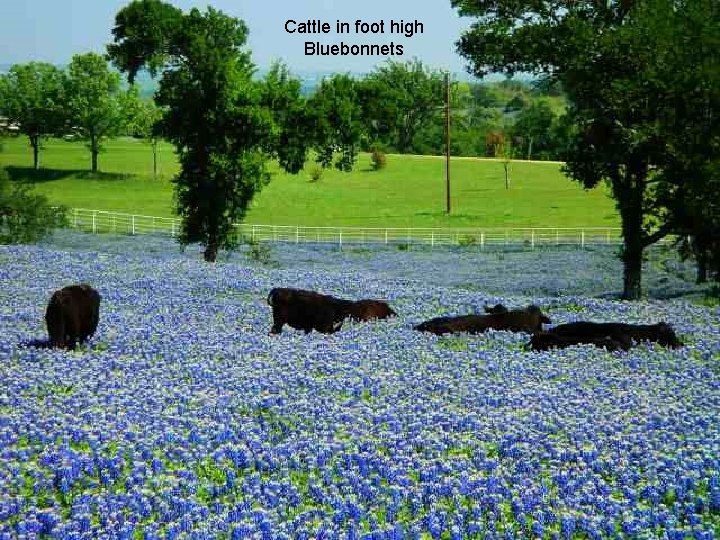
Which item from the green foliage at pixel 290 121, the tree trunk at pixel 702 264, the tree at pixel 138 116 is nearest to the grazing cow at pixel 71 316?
the tree trunk at pixel 702 264

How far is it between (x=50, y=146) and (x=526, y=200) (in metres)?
69.0

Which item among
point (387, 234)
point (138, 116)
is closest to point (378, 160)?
point (138, 116)

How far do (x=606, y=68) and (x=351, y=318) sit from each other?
12292 mm

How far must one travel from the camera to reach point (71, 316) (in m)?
15.3

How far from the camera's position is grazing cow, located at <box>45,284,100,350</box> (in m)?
15.2

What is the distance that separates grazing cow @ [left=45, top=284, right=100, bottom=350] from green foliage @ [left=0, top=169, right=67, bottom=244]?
23941mm

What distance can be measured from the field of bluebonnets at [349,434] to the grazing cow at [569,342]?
327 mm

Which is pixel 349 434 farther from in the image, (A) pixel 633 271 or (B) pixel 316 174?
(B) pixel 316 174

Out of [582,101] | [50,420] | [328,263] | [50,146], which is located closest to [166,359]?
[50,420]

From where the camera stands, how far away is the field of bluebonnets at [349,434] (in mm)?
8461

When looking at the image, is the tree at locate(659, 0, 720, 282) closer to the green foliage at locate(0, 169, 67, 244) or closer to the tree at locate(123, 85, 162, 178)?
the green foliage at locate(0, 169, 67, 244)

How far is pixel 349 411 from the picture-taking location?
37.0 feet

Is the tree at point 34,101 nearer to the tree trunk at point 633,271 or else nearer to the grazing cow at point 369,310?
the tree trunk at point 633,271

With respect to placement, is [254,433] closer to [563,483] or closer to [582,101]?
[563,483]
